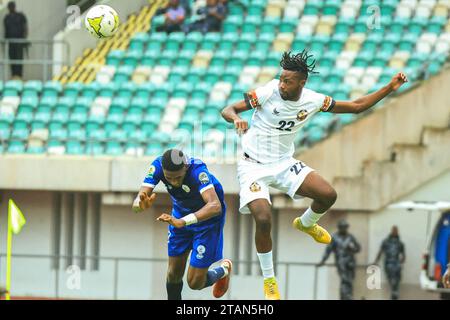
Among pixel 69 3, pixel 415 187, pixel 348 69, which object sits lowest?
pixel 415 187

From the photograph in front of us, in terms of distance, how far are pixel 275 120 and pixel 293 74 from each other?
0.69m

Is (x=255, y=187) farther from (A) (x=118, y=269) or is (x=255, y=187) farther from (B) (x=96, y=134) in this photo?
(B) (x=96, y=134)

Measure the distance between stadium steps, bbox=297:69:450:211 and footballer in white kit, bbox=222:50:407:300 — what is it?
363 inches

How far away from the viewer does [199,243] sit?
15.8 m

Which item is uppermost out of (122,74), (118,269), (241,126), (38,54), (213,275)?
(38,54)

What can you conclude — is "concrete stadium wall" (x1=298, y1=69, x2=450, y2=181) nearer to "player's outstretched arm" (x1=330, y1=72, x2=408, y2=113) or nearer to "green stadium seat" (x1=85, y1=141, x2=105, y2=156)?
"green stadium seat" (x1=85, y1=141, x2=105, y2=156)

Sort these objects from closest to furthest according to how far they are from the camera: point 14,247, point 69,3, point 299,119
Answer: point 299,119 → point 14,247 → point 69,3

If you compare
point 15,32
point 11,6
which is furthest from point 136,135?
point 11,6

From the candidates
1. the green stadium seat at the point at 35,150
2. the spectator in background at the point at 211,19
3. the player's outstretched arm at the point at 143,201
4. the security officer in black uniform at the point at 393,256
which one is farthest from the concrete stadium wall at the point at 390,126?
the player's outstretched arm at the point at 143,201

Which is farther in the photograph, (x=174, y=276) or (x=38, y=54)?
(x=38, y=54)

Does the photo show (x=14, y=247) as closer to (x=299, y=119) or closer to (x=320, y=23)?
(x=320, y=23)
